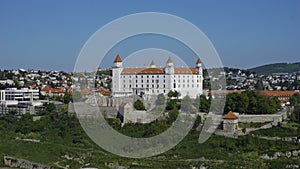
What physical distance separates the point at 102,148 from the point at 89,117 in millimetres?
2520

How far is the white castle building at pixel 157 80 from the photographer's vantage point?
80.7ft

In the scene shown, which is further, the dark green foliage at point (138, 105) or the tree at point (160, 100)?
the tree at point (160, 100)

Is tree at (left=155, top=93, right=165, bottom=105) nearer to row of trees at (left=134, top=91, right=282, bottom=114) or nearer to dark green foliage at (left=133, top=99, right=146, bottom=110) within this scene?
row of trees at (left=134, top=91, right=282, bottom=114)

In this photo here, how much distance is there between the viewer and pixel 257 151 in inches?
555

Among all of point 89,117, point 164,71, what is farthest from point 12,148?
point 164,71

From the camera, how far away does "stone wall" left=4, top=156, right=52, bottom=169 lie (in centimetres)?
1351

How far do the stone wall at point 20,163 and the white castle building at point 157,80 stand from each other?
9.82m

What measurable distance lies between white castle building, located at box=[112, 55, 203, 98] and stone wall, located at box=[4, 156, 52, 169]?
9.82 meters

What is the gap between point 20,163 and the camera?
1410 cm

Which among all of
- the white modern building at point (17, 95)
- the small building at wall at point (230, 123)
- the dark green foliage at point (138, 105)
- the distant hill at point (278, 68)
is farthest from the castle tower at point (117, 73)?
the distant hill at point (278, 68)

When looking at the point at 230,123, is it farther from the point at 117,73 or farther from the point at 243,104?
the point at 117,73

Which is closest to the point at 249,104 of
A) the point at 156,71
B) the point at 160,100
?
the point at 160,100

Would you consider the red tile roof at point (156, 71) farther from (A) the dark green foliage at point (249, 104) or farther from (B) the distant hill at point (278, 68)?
(B) the distant hill at point (278, 68)

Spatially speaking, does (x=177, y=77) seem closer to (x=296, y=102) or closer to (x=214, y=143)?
(x=296, y=102)
